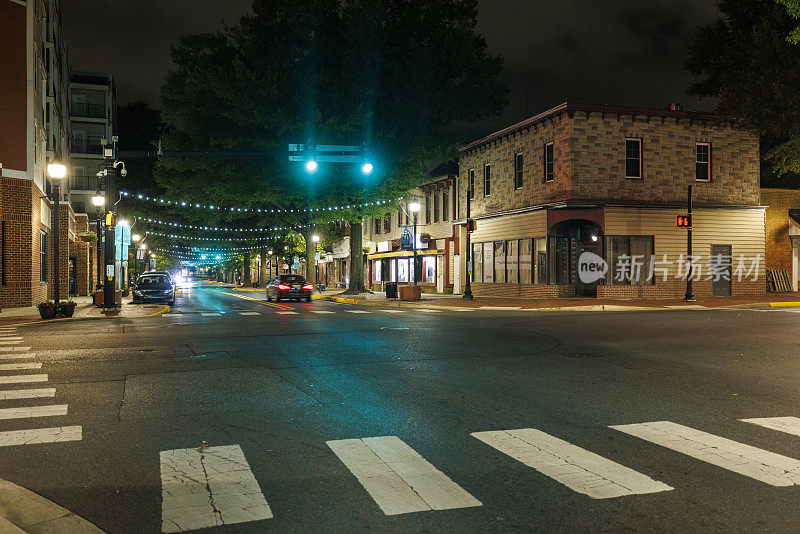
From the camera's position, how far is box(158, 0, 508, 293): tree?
102 ft

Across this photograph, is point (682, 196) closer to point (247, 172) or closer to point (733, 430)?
point (247, 172)

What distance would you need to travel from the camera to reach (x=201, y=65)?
35438 millimetres

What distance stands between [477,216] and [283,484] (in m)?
33.2

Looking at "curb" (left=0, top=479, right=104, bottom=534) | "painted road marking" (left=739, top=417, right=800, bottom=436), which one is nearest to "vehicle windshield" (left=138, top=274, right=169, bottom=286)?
"curb" (left=0, top=479, right=104, bottom=534)

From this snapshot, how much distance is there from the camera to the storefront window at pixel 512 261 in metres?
33.2

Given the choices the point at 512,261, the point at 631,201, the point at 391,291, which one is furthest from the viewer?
the point at 391,291

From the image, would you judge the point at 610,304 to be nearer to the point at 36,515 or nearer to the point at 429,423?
the point at 429,423

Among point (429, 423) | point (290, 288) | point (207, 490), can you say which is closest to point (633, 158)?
point (290, 288)

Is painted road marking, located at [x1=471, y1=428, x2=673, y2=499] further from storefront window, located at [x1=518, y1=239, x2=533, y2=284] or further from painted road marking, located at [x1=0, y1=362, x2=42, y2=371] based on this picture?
storefront window, located at [x1=518, y1=239, x2=533, y2=284]

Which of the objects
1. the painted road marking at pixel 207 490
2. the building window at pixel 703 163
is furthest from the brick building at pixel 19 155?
the building window at pixel 703 163

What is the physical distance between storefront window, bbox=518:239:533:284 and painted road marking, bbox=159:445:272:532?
2758 centimetres

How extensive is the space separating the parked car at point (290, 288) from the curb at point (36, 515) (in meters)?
31.1

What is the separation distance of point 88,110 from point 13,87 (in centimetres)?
4270

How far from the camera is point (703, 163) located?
103ft
